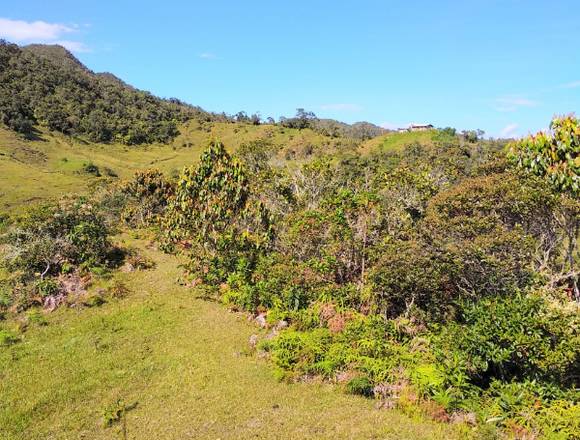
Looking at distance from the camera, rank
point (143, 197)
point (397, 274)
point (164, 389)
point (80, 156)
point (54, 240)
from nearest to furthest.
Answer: point (164, 389)
point (397, 274)
point (54, 240)
point (143, 197)
point (80, 156)

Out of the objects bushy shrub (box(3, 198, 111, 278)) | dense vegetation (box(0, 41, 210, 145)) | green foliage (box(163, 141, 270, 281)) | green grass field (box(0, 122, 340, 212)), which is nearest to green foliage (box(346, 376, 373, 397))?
Result: green foliage (box(163, 141, 270, 281))

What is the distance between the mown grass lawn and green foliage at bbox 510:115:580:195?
748 centimetres

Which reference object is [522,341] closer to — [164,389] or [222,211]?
[164,389]

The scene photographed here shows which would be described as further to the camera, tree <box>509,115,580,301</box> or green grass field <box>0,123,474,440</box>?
green grass field <box>0,123,474,440</box>

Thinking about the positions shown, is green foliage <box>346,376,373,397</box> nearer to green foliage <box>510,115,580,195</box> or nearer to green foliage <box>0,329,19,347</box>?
green foliage <box>510,115,580,195</box>

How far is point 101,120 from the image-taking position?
309 ft

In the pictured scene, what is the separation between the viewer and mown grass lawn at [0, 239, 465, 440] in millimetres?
12180

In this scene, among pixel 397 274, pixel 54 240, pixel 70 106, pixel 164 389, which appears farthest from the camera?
pixel 70 106

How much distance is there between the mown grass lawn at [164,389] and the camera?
12180 millimetres

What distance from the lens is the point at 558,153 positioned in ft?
24.4

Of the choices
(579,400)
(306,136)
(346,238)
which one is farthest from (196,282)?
(306,136)

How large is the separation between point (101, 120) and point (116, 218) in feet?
203

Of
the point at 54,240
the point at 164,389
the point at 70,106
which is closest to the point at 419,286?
the point at 164,389

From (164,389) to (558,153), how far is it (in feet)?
42.0
